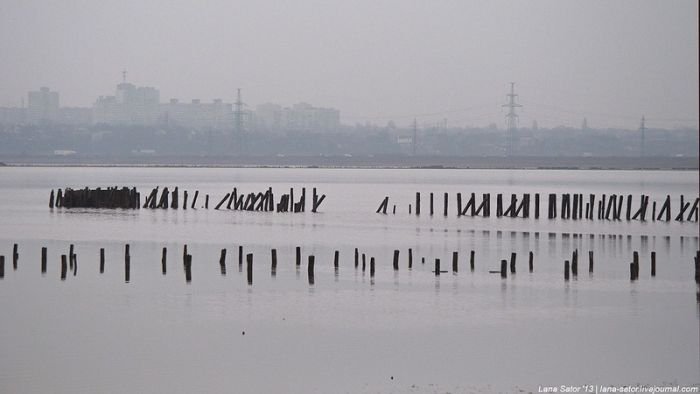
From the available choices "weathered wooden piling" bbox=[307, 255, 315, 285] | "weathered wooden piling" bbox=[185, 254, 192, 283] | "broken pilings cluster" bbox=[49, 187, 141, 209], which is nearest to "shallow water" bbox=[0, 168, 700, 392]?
"weathered wooden piling" bbox=[185, 254, 192, 283]

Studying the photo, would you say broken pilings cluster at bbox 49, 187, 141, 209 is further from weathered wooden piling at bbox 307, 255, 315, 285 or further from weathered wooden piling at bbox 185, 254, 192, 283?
weathered wooden piling at bbox 307, 255, 315, 285

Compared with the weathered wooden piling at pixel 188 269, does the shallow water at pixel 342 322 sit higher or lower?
lower

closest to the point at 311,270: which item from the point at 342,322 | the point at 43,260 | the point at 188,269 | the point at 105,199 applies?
the point at 188,269

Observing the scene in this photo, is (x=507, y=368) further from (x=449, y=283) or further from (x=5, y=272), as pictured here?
(x=5, y=272)

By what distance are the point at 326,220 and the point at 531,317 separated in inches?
1364

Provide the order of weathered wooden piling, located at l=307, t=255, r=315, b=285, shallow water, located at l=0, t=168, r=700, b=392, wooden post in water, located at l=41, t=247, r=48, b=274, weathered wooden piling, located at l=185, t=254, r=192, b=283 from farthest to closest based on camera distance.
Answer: wooden post in water, located at l=41, t=247, r=48, b=274 < weathered wooden piling, located at l=185, t=254, r=192, b=283 < weathered wooden piling, located at l=307, t=255, r=315, b=285 < shallow water, located at l=0, t=168, r=700, b=392

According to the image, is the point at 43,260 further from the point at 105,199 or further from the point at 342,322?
the point at 105,199

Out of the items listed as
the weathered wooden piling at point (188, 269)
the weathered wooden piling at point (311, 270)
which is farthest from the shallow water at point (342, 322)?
the weathered wooden piling at point (311, 270)

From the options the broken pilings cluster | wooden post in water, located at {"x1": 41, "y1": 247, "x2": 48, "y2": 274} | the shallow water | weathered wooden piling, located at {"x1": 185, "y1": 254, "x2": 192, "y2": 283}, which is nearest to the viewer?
the shallow water

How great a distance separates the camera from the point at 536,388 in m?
19.7

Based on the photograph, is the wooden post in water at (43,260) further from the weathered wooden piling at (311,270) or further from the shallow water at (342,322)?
the weathered wooden piling at (311,270)

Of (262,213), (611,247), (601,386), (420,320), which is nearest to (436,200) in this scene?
(262,213)

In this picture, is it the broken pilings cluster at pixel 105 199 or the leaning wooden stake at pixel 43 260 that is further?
the broken pilings cluster at pixel 105 199

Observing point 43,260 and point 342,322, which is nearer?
point 342,322
